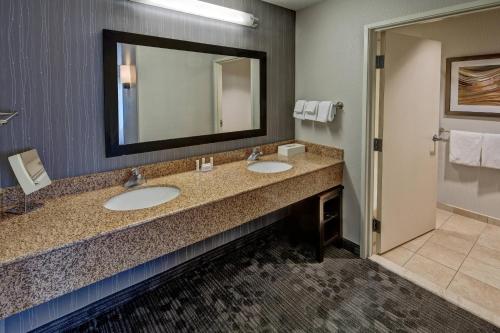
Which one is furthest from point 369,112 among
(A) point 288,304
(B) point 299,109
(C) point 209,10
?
(A) point 288,304

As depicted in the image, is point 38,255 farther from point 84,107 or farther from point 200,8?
point 200,8

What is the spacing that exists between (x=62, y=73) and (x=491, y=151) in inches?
142

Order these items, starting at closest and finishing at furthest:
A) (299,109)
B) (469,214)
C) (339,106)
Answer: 1. (339,106)
2. (299,109)
3. (469,214)

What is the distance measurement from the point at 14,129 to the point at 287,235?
2197 millimetres

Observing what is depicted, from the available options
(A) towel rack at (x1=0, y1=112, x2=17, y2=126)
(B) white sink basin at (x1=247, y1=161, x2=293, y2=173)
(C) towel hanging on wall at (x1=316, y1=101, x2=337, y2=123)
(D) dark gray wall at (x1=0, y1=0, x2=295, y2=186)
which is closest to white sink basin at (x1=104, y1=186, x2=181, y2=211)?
(D) dark gray wall at (x1=0, y1=0, x2=295, y2=186)

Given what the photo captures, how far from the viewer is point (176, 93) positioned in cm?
207

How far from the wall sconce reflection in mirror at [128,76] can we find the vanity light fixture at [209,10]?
0.40 metres

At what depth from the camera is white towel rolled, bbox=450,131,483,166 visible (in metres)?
2.94

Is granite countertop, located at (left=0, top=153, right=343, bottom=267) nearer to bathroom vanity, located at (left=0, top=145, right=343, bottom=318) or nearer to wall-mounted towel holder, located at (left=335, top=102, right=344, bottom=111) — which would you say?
bathroom vanity, located at (left=0, top=145, right=343, bottom=318)

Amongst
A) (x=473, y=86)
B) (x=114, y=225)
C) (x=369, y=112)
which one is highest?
(x=473, y=86)

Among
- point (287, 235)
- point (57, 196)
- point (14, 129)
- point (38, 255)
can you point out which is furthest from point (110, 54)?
point (287, 235)

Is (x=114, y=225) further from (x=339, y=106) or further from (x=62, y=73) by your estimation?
(x=339, y=106)

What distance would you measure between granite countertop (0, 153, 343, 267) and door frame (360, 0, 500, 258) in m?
0.49

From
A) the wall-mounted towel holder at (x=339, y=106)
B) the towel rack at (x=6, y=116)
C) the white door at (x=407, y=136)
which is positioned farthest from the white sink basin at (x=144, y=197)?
the white door at (x=407, y=136)
